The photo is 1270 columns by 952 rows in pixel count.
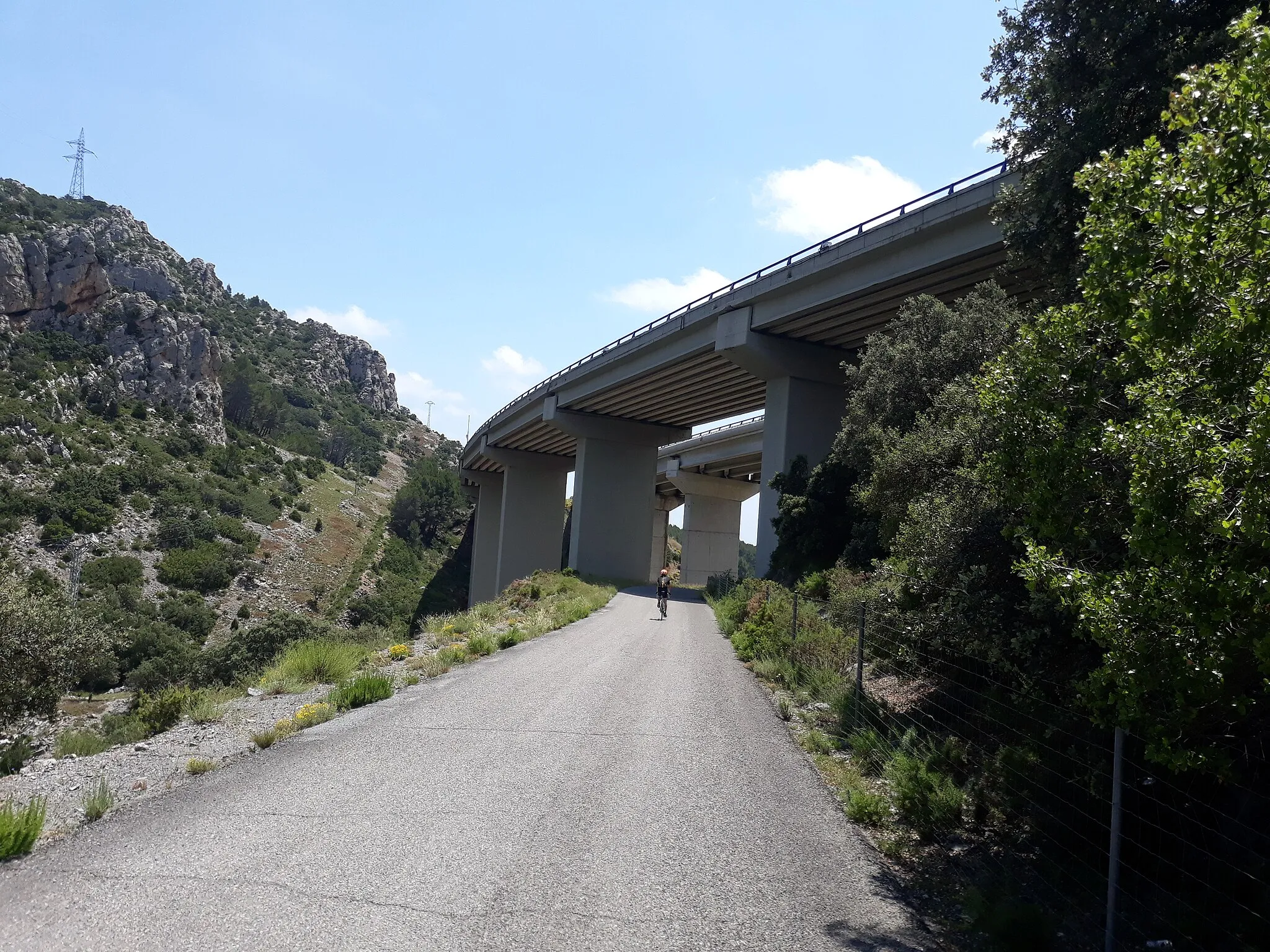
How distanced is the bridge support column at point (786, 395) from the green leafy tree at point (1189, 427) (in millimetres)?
26799

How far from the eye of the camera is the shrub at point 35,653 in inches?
795

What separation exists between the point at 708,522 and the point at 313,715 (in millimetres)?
63605

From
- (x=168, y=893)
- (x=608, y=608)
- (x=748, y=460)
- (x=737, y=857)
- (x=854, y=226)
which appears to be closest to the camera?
(x=168, y=893)

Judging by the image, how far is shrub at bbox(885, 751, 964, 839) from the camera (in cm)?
665

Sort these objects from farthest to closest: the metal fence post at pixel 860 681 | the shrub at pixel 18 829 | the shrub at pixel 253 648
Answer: the shrub at pixel 253 648 < the metal fence post at pixel 860 681 < the shrub at pixel 18 829

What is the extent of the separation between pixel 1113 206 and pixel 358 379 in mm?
140861

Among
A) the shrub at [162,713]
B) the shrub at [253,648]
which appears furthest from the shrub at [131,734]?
the shrub at [253,648]

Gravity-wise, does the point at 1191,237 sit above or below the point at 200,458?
below

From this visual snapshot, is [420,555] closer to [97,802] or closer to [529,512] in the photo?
[529,512]

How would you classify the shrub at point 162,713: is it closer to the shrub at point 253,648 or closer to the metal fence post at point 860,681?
the metal fence post at point 860,681

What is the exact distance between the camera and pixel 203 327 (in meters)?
83.9

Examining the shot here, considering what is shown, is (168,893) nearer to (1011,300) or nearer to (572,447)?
(1011,300)

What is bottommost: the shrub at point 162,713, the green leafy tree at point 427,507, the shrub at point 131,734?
the shrub at point 131,734

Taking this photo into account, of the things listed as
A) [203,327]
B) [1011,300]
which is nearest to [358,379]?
[203,327]
